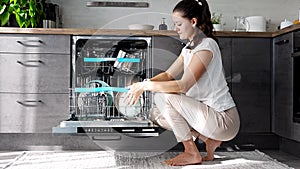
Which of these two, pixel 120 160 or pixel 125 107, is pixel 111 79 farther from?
pixel 120 160

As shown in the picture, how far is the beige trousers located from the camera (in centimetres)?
279

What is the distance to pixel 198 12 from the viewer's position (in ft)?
9.45

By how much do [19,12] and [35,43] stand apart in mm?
313

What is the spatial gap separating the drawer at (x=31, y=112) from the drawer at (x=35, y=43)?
345mm

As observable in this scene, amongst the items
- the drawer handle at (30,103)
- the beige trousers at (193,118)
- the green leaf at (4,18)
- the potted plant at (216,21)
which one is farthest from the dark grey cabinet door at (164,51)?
the green leaf at (4,18)

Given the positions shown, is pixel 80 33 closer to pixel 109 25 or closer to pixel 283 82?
pixel 109 25

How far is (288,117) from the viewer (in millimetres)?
3449

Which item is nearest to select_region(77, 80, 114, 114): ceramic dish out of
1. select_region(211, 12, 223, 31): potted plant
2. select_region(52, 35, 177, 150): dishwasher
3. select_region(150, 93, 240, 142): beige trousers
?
select_region(52, 35, 177, 150): dishwasher

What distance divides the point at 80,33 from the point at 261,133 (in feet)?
5.40

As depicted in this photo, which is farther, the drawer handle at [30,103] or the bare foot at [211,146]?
the drawer handle at [30,103]

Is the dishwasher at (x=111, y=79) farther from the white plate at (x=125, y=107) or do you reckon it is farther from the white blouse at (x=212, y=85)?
the white blouse at (x=212, y=85)

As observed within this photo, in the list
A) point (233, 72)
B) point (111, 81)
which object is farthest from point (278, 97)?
point (111, 81)

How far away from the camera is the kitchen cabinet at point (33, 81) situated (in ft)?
11.7

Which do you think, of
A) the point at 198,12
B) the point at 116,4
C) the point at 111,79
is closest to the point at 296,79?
the point at 198,12
